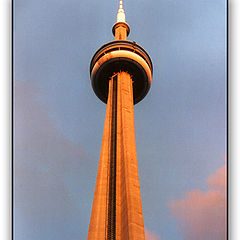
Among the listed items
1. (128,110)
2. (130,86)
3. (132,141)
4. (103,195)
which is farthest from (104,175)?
(130,86)

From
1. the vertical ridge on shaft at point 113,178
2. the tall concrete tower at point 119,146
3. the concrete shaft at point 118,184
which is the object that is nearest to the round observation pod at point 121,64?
the tall concrete tower at point 119,146

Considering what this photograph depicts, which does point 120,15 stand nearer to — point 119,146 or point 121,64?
point 121,64

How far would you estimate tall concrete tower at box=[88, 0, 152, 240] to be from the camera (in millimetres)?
29172

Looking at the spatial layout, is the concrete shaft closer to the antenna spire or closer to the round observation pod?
the round observation pod

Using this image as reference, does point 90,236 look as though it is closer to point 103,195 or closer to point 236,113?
point 103,195

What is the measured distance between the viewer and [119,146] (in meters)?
36.3

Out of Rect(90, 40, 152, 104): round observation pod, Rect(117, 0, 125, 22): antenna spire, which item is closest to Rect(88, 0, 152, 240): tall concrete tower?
Rect(90, 40, 152, 104): round observation pod

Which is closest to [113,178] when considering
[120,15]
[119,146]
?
[119,146]

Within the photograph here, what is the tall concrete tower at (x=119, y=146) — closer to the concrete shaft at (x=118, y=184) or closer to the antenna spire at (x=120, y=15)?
the concrete shaft at (x=118, y=184)

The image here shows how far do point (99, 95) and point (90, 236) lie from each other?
988 inches

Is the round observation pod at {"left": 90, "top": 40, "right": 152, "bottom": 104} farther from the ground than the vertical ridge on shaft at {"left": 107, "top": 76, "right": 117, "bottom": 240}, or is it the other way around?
the round observation pod at {"left": 90, "top": 40, "right": 152, "bottom": 104}

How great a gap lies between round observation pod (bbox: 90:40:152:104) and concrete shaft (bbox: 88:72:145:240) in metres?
5.04

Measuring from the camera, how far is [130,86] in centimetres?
4462

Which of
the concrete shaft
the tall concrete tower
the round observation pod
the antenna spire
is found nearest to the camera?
the concrete shaft
